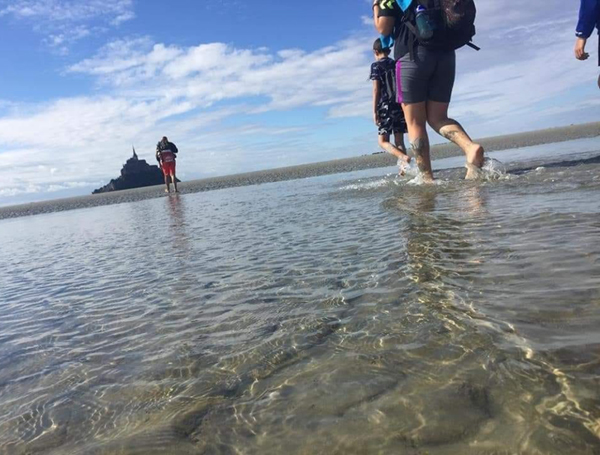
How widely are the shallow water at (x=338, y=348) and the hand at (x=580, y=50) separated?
316 centimetres

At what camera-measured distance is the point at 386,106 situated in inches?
382

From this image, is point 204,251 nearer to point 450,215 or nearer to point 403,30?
point 450,215

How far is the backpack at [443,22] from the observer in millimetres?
5457

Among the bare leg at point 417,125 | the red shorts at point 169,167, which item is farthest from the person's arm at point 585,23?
the red shorts at point 169,167

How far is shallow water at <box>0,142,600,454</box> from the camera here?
4.78 ft

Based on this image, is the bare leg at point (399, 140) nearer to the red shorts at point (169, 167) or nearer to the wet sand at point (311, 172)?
the wet sand at point (311, 172)

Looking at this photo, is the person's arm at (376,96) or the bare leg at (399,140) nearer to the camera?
the person's arm at (376,96)

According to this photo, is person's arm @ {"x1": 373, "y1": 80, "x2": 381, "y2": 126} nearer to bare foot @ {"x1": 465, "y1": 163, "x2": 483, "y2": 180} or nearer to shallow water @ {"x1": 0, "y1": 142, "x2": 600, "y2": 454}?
bare foot @ {"x1": 465, "y1": 163, "x2": 483, "y2": 180}

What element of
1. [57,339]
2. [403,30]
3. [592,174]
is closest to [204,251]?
[57,339]

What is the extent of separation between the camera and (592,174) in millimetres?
5258

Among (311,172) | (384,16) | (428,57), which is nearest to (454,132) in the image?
(428,57)

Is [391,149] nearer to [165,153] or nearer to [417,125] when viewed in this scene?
[417,125]

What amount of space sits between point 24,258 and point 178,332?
5200 mm

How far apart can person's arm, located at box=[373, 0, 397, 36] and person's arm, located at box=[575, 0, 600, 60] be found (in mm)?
2418
